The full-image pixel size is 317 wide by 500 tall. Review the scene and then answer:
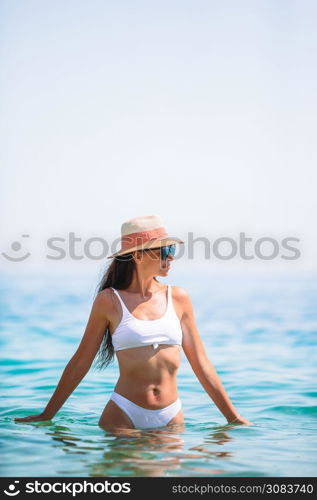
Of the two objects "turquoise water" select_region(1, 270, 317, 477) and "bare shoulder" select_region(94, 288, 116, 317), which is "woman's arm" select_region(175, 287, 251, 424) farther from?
"bare shoulder" select_region(94, 288, 116, 317)

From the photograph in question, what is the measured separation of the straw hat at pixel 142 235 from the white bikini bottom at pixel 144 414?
961mm

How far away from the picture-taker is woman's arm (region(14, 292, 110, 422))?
493 centimetres

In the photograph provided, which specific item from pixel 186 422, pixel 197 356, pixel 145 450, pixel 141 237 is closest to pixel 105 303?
pixel 141 237

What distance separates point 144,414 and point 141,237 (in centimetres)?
117

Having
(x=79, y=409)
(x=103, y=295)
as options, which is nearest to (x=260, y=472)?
(x=103, y=295)

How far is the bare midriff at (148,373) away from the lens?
495 centimetres

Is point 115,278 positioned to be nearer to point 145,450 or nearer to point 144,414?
point 144,414

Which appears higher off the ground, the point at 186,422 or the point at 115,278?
the point at 115,278

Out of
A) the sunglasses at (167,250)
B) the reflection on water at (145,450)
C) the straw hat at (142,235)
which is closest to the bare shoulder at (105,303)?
the straw hat at (142,235)

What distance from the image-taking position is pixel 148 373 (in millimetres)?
4973

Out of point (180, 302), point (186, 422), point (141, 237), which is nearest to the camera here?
point (141, 237)

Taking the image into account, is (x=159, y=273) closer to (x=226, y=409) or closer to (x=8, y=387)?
(x=226, y=409)

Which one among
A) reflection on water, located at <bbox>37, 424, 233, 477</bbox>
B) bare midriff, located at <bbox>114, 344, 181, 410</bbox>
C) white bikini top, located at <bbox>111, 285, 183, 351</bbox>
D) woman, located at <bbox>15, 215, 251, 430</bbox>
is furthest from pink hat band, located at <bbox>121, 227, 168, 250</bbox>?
reflection on water, located at <bbox>37, 424, 233, 477</bbox>
